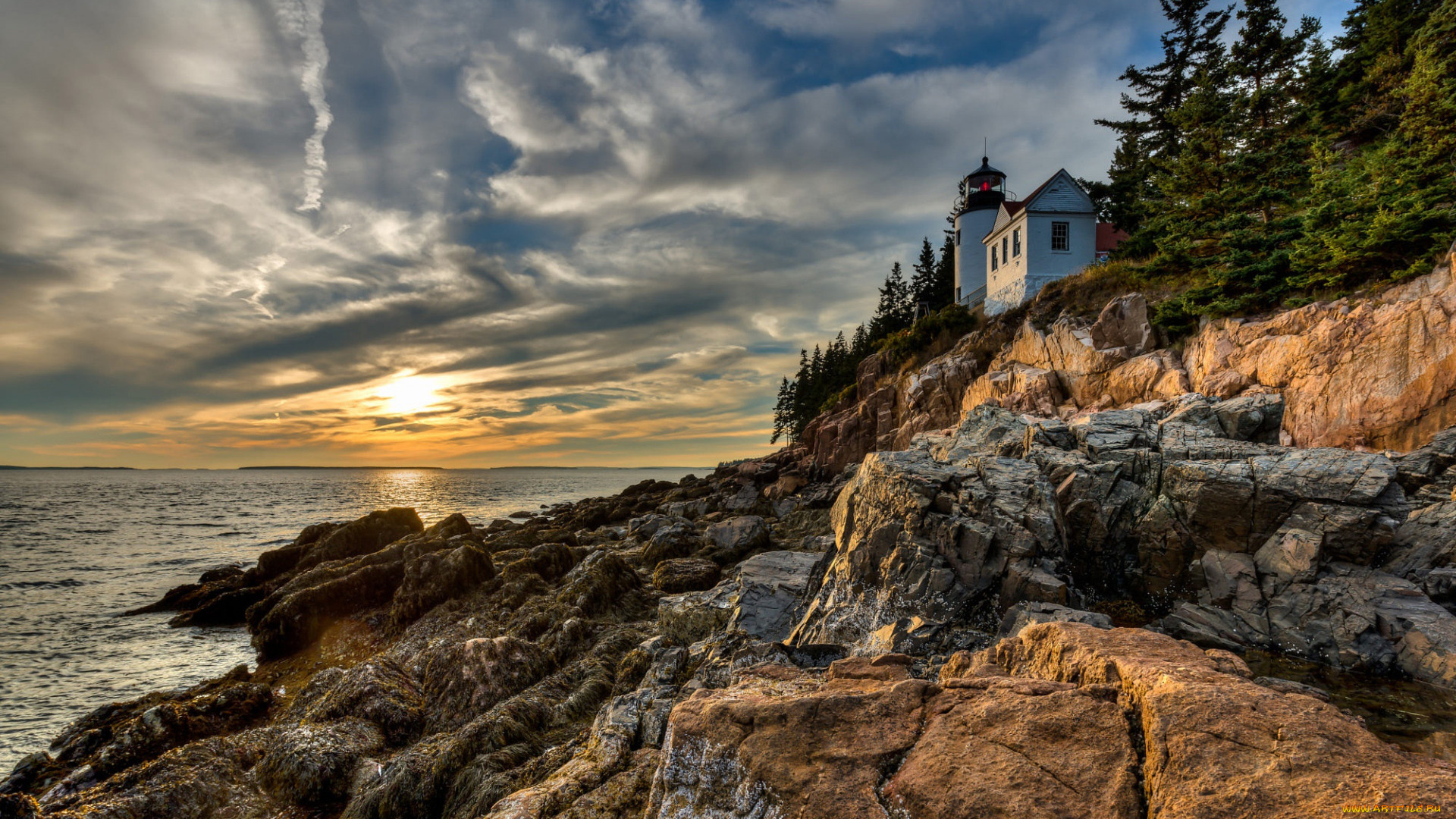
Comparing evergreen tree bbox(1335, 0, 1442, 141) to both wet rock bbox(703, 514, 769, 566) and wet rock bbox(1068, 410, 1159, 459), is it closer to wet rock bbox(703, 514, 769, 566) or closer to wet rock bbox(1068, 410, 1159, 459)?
→ wet rock bbox(1068, 410, 1159, 459)

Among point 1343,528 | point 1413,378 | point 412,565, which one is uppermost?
point 1413,378

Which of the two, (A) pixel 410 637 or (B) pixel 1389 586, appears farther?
(A) pixel 410 637

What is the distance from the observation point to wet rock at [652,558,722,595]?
659 inches

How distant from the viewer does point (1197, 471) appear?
1217 centimetres

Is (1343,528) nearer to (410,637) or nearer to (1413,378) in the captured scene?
(1413,378)

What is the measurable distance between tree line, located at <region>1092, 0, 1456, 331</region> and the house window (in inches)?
157

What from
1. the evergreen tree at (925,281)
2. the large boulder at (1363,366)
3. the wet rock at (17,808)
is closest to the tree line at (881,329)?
the evergreen tree at (925,281)

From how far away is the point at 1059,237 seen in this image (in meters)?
38.2

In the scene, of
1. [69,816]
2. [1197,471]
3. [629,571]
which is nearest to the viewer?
[69,816]

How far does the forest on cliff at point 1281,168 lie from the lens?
1941 cm

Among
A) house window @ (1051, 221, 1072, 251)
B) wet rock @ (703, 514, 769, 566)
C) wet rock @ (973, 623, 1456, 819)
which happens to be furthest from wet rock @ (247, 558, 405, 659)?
house window @ (1051, 221, 1072, 251)

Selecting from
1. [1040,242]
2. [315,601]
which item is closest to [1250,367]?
[1040,242]

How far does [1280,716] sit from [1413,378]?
840 inches

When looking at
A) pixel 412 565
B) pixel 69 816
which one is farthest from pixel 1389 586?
pixel 412 565
